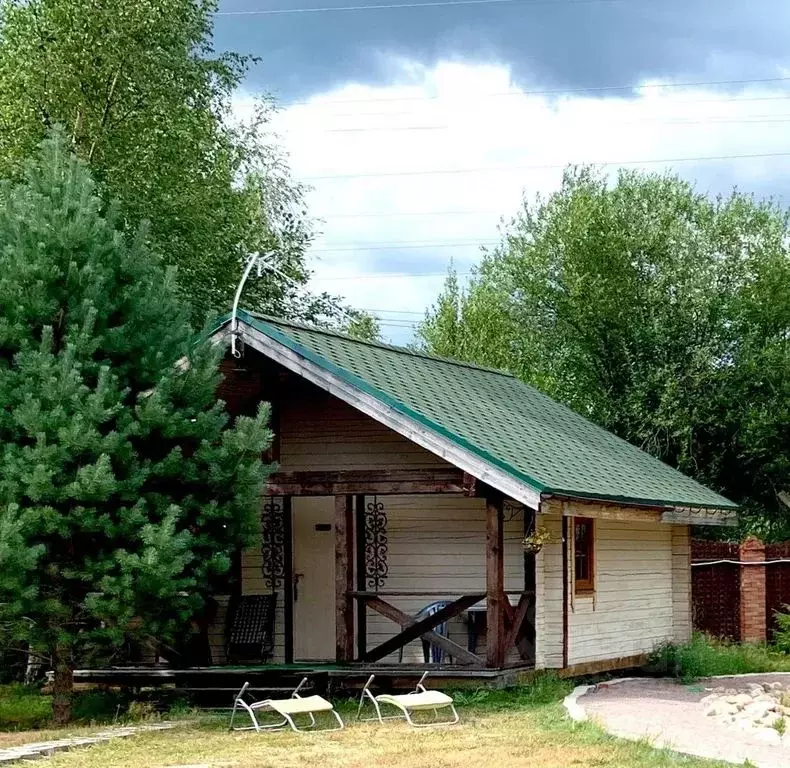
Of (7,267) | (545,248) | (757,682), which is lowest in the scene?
(757,682)

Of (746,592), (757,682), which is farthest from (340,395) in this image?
(746,592)

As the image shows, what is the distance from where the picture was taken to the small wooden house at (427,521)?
14.7 metres

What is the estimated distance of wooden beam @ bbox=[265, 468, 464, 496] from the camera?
14.8 m

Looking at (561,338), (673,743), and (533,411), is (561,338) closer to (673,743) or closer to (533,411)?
(533,411)

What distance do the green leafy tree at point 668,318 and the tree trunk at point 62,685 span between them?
18889 millimetres

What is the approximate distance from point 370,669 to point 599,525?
426 centimetres

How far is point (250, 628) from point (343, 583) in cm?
244

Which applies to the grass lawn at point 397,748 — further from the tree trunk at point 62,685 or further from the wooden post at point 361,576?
the wooden post at point 361,576

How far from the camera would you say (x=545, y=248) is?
107 ft

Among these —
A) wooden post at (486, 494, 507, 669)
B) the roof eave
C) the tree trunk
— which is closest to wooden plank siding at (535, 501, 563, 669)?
the roof eave

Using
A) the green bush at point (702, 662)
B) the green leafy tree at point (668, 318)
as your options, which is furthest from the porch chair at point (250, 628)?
the green leafy tree at point (668, 318)

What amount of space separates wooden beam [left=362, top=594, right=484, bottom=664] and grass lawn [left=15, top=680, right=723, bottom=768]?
4.55 ft

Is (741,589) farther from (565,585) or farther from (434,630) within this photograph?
(434,630)

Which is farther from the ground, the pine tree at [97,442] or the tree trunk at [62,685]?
the pine tree at [97,442]
